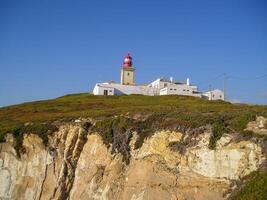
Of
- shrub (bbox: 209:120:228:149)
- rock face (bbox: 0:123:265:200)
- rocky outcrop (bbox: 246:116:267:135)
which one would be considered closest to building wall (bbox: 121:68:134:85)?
rock face (bbox: 0:123:265:200)

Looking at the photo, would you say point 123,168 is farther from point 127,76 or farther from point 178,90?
point 127,76

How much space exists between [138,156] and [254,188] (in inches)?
351

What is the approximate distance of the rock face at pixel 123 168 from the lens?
21.8 m

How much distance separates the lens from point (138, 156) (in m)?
25.9

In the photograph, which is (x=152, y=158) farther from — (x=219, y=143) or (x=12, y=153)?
(x=12, y=153)

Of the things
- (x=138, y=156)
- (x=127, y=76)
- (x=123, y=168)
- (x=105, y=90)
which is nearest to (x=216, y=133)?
(x=138, y=156)

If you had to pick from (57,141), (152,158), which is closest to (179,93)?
(57,141)

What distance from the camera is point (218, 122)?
2341cm

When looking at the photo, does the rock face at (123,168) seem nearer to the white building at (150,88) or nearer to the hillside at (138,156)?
the hillside at (138,156)

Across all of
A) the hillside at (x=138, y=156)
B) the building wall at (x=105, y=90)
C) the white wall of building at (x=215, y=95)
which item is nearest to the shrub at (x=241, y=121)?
the hillside at (x=138, y=156)

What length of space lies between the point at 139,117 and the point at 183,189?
7.65 metres

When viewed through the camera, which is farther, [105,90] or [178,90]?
[105,90]

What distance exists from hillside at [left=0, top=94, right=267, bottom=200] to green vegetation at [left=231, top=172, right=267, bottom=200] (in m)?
0.05

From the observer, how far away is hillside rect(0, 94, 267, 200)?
21.5 m
